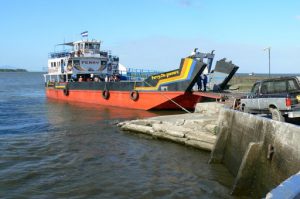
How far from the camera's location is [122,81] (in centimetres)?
2758

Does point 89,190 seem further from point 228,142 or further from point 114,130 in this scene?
point 114,130

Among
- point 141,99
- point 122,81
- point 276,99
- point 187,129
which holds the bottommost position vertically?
point 187,129

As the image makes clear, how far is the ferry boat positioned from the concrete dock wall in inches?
455

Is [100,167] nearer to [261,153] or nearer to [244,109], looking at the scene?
[261,153]

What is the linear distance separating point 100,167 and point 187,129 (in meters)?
3.96

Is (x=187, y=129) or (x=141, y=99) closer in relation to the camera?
(x=187, y=129)

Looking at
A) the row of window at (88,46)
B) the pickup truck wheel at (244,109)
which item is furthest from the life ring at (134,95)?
the pickup truck wheel at (244,109)

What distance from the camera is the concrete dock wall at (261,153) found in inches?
285

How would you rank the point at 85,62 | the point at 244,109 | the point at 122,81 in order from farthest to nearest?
1. the point at 85,62
2. the point at 122,81
3. the point at 244,109

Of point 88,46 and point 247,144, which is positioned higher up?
point 88,46

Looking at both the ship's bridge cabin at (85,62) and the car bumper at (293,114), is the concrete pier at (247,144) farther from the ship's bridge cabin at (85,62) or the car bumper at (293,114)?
the ship's bridge cabin at (85,62)

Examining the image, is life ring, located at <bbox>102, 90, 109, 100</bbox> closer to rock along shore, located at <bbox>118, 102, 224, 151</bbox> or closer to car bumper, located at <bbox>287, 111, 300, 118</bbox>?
rock along shore, located at <bbox>118, 102, 224, 151</bbox>

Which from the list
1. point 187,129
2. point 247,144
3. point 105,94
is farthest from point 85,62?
point 247,144

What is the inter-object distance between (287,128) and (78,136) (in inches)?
425
